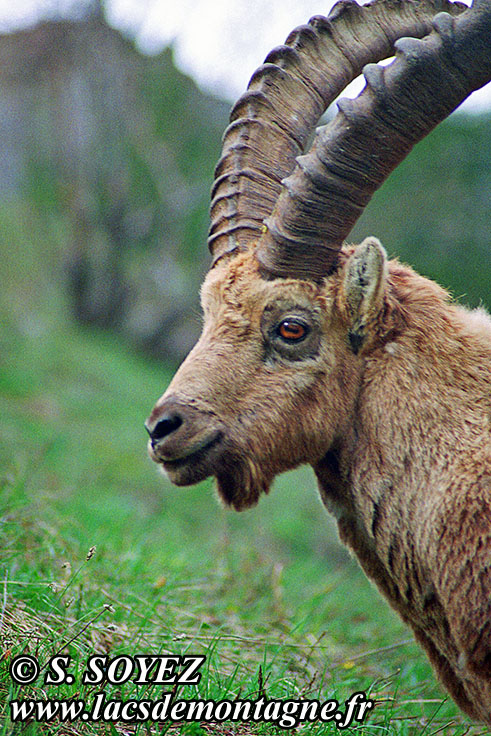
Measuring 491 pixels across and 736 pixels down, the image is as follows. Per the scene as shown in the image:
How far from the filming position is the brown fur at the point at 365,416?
310cm

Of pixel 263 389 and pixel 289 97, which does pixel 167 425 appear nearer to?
pixel 263 389

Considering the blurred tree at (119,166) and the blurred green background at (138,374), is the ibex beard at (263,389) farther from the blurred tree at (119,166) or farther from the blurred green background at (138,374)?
the blurred tree at (119,166)

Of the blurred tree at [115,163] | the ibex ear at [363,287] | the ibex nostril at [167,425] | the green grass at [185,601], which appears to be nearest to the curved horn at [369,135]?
the ibex ear at [363,287]

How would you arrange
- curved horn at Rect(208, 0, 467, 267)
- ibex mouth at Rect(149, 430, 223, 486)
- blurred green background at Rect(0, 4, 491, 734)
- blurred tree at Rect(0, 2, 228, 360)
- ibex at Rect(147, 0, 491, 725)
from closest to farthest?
ibex at Rect(147, 0, 491, 725), ibex mouth at Rect(149, 430, 223, 486), curved horn at Rect(208, 0, 467, 267), blurred green background at Rect(0, 4, 491, 734), blurred tree at Rect(0, 2, 228, 360)

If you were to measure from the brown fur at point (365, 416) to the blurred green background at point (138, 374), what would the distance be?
0.88m

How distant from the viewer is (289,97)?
12.7 feet

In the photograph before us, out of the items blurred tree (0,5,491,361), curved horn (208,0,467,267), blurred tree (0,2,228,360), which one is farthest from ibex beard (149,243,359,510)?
blurred tree (0,5,491,361)

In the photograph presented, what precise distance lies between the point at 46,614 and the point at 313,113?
9.89ft

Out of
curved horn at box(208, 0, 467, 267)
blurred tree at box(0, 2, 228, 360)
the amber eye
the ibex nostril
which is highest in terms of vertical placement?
blurred tree at box(0, 2, 228, 360)

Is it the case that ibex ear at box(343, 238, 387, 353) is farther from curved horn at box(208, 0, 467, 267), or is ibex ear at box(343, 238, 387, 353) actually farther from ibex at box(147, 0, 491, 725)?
curved horn at box(208, 0, 467, 267)

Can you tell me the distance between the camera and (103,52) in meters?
18.8

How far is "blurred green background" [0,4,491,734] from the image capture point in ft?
13.3

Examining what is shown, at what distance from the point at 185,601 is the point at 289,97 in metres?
3.21

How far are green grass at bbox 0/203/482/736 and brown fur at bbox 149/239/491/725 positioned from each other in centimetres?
78
